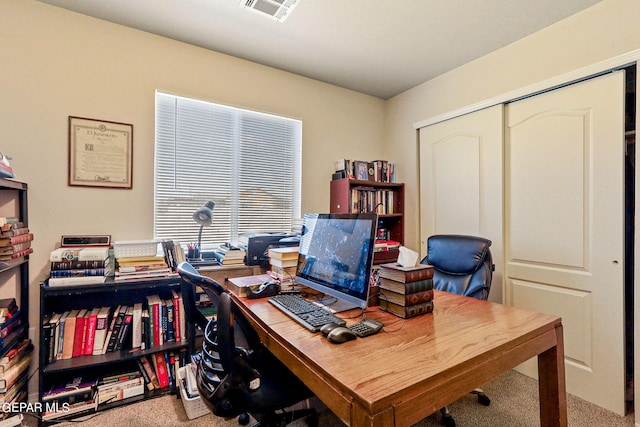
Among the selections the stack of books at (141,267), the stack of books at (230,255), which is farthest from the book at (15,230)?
the stack of books at (230,255)

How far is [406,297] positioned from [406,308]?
43 mm

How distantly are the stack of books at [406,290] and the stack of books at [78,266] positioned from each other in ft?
5.57

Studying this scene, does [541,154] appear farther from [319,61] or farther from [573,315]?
[319,61]

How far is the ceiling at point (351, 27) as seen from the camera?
194cm

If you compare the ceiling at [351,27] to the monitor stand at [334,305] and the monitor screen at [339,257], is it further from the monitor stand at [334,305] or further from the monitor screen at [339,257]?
the monitor stand at [334,305]

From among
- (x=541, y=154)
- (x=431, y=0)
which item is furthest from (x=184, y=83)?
(x=541, y=154)

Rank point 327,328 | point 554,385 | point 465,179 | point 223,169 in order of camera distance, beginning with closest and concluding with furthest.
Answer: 1. point 327,328
2. point 554,385
3. point 223,169
4. point 465,179

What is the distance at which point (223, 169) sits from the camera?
2.57 m

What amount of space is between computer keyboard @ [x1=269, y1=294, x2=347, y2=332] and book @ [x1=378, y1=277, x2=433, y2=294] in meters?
0.26

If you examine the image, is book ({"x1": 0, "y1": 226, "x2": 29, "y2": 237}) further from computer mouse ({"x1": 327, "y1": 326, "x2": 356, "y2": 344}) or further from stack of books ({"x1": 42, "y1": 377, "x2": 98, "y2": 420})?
computer mouse ({"x1": 327, "y1": 326, "x2": 356, "y2": 344})

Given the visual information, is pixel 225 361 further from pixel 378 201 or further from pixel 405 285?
pixel 378 201

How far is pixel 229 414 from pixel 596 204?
8.06ft

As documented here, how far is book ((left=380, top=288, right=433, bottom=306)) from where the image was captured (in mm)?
1180

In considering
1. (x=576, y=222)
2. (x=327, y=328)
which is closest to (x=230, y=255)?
(x=327, y=328)
